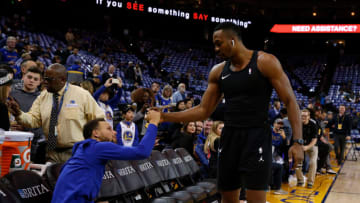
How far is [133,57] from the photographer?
19328 millimetres

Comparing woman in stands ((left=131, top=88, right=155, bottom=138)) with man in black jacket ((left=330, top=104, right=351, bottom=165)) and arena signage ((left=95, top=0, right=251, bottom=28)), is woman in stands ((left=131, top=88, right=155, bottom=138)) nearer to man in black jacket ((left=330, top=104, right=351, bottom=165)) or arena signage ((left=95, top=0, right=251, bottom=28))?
man in black jacket ((left=330, top=104, right=351, bottom=165))

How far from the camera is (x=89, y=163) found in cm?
273

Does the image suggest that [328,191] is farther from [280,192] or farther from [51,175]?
[51,175]

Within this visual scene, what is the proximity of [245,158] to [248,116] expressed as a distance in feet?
0.89

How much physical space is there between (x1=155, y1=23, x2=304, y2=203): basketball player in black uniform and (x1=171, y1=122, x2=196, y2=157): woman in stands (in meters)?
3.00

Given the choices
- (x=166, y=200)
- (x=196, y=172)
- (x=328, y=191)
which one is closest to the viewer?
(x=166, y=200)

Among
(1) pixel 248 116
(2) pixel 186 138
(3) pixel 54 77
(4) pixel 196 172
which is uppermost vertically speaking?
(3) pixel 54 77

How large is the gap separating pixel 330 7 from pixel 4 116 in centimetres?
Answer: 2486

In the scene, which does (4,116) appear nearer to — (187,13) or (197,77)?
(187,13)

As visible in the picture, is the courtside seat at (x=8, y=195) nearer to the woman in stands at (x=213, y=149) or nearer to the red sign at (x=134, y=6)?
the woman in stands at (x=213, y=149)

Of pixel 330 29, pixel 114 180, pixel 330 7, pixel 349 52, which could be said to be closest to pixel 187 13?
pixel 330 29

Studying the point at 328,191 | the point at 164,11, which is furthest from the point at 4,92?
the point at 164,11

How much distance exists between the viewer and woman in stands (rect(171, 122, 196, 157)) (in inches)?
223

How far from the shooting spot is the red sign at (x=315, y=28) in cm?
2234
